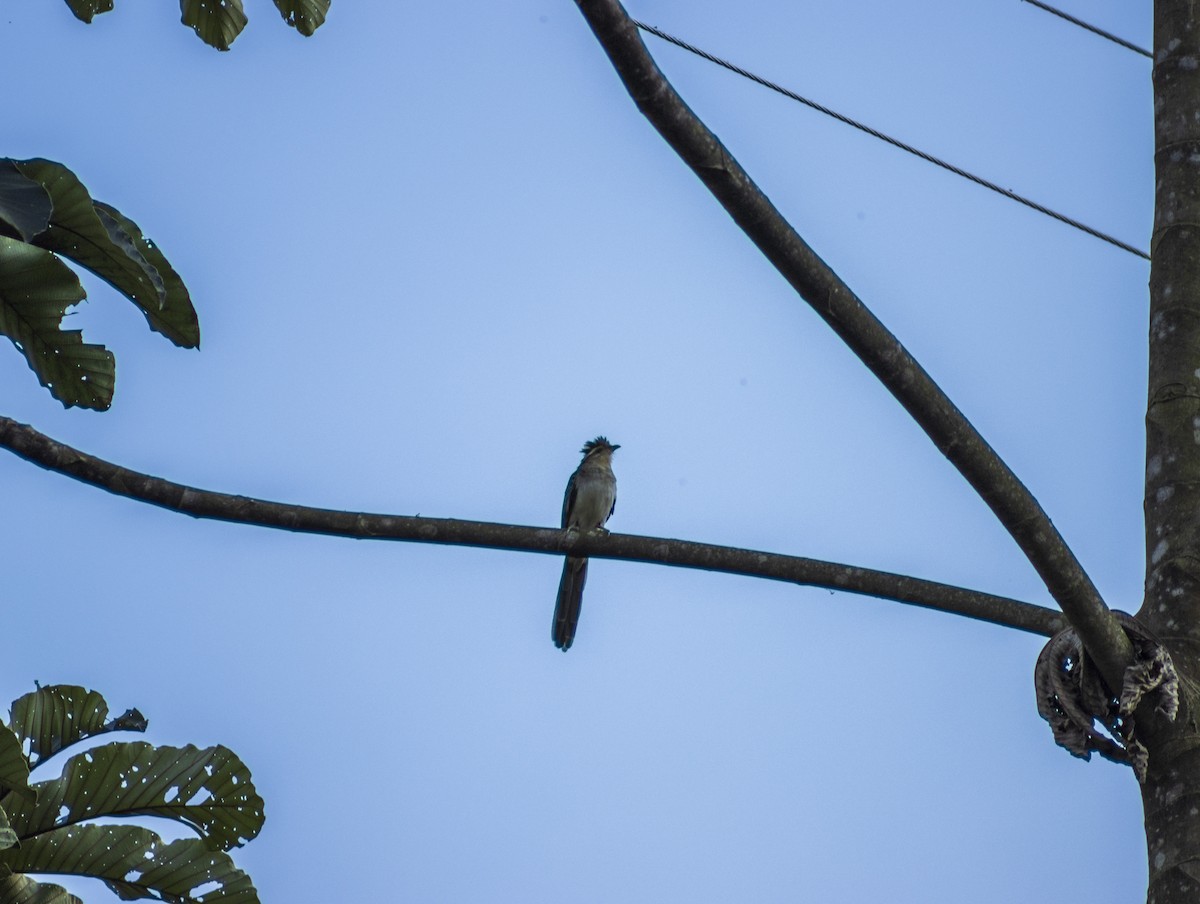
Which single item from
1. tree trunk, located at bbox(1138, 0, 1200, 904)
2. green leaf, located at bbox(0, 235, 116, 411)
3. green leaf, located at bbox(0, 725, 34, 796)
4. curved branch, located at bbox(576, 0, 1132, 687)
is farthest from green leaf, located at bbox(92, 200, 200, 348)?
tree trunk, located at bbox(1138, 0, 1200, 904)

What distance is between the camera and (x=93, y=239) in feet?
13.6

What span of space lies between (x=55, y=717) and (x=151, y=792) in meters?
0.42

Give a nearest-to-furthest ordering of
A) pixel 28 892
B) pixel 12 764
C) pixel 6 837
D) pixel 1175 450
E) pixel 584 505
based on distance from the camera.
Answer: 1. pixel 1175 450
2. pixel 6 837
3. pixel 12 764
4. pixel 28 892
5. pixel 584 505

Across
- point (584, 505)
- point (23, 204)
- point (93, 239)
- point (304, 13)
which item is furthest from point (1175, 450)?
point (584, 505)

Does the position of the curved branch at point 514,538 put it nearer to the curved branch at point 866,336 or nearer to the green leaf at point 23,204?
the curved branch at point 866,336

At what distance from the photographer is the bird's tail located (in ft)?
29.7

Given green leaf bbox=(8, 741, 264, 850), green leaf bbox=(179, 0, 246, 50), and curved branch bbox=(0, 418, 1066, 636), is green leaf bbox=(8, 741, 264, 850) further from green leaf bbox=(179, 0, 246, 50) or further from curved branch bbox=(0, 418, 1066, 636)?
green leaf bbox=(179, 0, 246, 50)

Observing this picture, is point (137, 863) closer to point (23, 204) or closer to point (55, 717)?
point (55, 717)

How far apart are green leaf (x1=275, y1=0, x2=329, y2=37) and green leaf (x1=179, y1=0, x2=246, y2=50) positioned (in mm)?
205

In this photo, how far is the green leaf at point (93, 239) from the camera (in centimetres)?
408

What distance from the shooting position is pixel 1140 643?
294cm

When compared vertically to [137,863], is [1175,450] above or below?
above

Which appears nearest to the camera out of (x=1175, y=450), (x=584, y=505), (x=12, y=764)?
(x=1175, y=450)

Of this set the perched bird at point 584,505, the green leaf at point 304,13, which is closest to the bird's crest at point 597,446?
the perched bird at point 584,505
